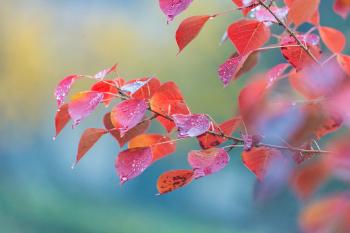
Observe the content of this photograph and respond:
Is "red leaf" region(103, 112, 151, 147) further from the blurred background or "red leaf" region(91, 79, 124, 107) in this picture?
the blurred background

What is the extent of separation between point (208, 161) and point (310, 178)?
305mm

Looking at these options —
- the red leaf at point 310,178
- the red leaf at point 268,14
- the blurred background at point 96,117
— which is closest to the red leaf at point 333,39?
the red leaf at point 268,14

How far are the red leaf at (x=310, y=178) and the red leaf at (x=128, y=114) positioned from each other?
0.96 ft

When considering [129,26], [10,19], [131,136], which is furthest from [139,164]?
[10,19]

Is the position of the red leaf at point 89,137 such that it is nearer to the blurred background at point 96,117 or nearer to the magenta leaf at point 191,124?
the magenta leaf at point 191,124

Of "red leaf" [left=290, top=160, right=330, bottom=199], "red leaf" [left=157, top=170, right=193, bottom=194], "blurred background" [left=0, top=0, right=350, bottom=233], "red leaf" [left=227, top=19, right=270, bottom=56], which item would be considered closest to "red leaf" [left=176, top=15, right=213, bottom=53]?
"red leaf" [left=227, top=19, right=270, bottom=56]

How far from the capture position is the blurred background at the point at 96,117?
290 centimetres

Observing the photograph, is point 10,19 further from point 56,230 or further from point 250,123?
point 250,123

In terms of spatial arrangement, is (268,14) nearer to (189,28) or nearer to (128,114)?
(189,28)

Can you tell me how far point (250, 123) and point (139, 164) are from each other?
1.02ft

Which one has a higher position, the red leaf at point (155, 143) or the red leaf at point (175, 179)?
the red leaf at point (155, 143)

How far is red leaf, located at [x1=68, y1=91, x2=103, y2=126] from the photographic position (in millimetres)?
647

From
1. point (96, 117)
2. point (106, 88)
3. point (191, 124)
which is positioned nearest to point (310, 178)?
point (191, 124)

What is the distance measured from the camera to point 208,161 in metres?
0.64
